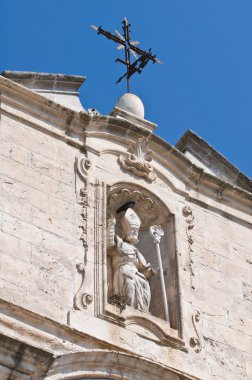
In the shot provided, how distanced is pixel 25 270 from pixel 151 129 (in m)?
2.80

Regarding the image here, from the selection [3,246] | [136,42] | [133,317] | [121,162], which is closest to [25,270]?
[3,246]

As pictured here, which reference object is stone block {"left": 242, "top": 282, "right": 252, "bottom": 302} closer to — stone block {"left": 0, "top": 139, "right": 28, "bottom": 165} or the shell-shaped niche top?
the shell-shaped niche top

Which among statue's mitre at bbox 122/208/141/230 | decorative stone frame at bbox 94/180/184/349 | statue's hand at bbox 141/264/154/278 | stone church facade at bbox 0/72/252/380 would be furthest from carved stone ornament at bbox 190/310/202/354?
statue's mitre at bbox 122/208/141/230

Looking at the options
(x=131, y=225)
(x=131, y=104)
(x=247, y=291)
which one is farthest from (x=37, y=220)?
(x=247, y=291)

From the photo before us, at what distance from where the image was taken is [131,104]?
49.5ft

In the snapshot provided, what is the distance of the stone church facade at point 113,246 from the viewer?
41.2ft

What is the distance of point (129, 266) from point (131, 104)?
208cm

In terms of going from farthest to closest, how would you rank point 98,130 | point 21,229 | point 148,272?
point 98,130
point 148,272
point 21,229

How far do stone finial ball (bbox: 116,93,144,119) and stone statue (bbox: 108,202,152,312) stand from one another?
1.23 meters

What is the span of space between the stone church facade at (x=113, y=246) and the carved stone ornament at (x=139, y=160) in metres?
0.01

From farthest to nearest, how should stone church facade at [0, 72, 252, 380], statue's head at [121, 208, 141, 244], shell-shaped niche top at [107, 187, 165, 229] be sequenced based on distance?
shell-shaped niche top at [107, 187, 165, 229]
statue's head at [121, 208, 141, 244]
stone church facade at [0, 72, 252, 380]

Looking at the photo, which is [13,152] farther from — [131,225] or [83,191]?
[131,225]

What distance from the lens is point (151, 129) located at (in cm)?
1491

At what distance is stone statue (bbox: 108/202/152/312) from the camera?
536 inches
